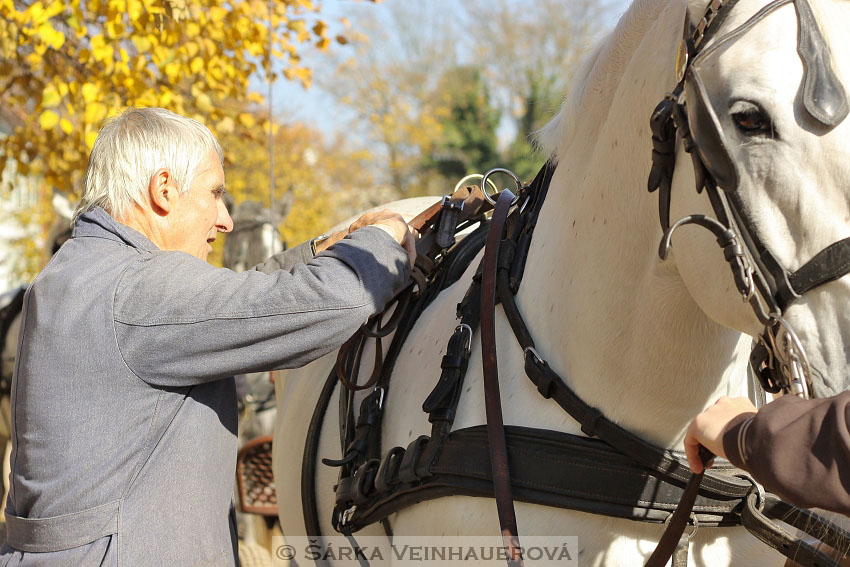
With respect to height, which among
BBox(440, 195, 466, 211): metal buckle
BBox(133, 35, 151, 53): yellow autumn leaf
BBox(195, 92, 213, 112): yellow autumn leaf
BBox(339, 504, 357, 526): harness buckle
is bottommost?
BBox(339, 504, 357, 526): harness buckle

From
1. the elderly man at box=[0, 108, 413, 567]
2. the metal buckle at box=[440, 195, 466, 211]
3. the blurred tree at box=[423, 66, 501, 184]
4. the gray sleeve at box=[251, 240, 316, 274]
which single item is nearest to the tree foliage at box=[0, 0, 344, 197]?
the gray sleeve at box=[251, 240, 316, 274]

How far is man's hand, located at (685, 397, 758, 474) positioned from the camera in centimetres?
139

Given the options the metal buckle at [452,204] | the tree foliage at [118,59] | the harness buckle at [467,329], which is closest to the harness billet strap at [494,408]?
the harness buckle at [467,329]

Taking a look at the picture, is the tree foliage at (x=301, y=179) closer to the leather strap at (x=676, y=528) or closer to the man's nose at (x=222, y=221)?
the man's nose at (x=222, y=221)

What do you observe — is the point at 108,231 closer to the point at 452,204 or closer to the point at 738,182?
the point at 452,204

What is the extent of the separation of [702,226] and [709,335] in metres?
0.30

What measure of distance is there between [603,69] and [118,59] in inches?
142

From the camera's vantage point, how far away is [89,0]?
4.30 meters

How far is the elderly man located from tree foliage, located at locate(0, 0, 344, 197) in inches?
99.9

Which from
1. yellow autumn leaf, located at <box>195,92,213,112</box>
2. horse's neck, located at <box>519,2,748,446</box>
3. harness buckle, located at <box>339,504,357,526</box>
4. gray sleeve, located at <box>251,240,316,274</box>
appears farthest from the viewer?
yellow autumn leaf, located at <box>195,92,213,112</box>

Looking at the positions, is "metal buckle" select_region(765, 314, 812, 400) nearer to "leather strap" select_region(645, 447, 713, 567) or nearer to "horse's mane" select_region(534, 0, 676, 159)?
"leather strap" select_region(645, 447, 713, 567)

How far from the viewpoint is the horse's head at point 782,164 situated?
1225 millimetres

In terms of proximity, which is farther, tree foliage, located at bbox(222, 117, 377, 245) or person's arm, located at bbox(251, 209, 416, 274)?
tree foliage, located at bbox(222, 117, 377, 245)

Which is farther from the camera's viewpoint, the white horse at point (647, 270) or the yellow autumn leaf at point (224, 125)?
the yellow autumn leaf at point (224, 125)
